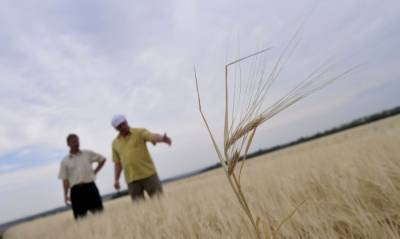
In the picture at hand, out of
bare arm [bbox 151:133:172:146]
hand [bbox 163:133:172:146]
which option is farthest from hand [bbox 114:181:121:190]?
hand [bbox 163:133:172:146]

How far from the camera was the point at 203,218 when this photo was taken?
4.63 feet

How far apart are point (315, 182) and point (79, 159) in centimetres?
324

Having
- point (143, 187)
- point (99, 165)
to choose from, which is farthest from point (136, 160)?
point (99, 165)

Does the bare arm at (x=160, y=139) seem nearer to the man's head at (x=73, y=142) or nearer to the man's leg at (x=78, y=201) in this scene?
the man's head at (x=73, y=142)

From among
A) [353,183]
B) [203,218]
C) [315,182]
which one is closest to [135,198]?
[203,218]

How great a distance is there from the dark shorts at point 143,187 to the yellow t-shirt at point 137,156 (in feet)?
0.19

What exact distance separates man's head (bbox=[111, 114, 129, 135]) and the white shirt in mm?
648

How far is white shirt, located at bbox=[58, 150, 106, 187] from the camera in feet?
13.1

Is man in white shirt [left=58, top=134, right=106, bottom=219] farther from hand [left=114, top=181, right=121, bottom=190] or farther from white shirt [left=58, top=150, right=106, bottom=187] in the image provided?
hand [left=114, top=181, right=121, bottom=190]

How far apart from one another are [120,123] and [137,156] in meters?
0.39

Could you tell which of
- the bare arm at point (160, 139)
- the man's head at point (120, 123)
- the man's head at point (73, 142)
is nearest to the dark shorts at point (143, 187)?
the bare arm at point (160, 139)

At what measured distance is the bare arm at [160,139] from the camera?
323cm

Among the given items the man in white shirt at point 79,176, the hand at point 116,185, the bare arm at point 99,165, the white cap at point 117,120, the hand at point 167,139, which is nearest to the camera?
the hand at point 167,139

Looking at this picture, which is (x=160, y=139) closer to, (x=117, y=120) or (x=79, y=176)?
(x=117, y=120)
